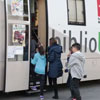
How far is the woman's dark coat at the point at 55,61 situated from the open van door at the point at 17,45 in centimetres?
62

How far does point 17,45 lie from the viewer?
8.65m

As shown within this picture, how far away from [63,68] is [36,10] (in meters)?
1.91

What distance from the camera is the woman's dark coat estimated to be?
29.3 feet

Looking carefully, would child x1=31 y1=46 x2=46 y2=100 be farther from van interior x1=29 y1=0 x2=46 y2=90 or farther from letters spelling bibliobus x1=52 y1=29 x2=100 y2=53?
letters spelling bibliobus x1=52 y1=29 x2=100 y2=53

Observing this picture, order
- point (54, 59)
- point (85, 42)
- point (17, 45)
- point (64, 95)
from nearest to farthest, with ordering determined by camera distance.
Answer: point (17, 45) < point (54, 59) < point (64, 95) < point (85, 42)

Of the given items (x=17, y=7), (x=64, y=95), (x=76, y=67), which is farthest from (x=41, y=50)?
(x=64, y=95)

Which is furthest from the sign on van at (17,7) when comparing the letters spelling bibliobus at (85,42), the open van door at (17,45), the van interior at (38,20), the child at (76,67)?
the child at (76,67)

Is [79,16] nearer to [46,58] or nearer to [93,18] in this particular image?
[93,18]

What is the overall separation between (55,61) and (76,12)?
6.44 ft

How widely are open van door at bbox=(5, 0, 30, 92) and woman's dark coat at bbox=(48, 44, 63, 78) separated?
2.05ft

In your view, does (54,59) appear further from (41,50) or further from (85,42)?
(85,42)

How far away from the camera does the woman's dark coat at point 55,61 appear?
8.95 m

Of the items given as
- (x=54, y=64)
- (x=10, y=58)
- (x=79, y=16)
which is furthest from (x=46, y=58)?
(x=79, y=16)

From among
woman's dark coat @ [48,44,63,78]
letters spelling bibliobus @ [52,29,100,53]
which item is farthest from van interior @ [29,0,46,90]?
woman's dark coat @ [48,44,63,78]
